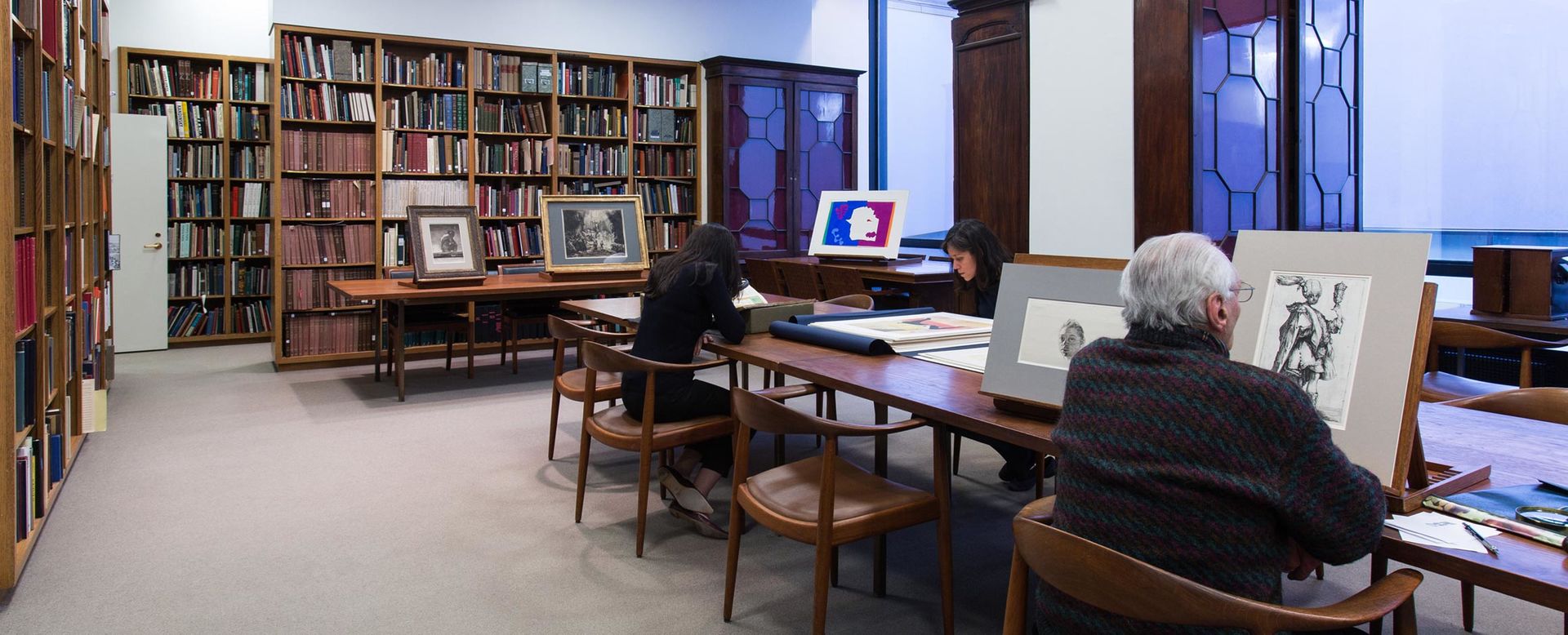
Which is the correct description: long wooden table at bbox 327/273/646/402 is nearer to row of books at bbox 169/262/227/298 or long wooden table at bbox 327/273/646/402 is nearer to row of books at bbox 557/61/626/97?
row of books at bbox 557/61/626/97

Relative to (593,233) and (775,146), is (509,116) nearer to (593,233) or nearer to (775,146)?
(593,233)

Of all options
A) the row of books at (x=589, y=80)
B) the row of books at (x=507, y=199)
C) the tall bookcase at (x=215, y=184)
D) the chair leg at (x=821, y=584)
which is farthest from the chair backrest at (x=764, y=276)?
the chair leg at (x=821, y=584)

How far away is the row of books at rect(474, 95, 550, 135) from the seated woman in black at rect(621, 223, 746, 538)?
4.54 metres

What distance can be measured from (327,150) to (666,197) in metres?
2.60

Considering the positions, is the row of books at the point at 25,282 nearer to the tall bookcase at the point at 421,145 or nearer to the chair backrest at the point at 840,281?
the tall bookcase at the point at 421,145

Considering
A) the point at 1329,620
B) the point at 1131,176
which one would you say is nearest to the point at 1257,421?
the point at 1329,620

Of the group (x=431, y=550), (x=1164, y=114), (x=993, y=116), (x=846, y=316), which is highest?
(x=993, y=116)

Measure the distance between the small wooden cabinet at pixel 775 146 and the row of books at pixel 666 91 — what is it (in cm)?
18

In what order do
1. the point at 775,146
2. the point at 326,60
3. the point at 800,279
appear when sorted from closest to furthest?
the point at 800,279 → the point at 326,60 → the point at 775,146

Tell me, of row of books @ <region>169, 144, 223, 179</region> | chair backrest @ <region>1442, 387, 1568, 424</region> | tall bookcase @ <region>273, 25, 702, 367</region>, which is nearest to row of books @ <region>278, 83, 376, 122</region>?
tall bookcase @ <region>273, 25, 702, 367</region>

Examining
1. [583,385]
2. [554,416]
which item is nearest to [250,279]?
[554,416]

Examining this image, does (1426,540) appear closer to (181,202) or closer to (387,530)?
(387,530)

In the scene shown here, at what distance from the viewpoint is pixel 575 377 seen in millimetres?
4355

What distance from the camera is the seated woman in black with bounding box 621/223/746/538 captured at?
345 cm
